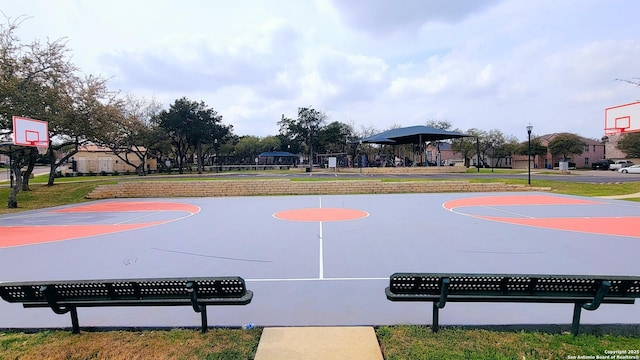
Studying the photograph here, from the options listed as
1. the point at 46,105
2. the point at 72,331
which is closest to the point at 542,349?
the point at 72,331

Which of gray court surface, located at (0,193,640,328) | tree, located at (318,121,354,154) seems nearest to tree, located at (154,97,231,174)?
tree, located at (318,121,354,154)

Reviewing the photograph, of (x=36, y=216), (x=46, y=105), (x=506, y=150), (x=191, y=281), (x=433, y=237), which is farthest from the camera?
(x=506, y=150)

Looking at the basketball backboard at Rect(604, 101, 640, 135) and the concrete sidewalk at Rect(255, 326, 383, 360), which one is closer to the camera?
the concrete sidewalk at Rect(255, 326, 383, 360)

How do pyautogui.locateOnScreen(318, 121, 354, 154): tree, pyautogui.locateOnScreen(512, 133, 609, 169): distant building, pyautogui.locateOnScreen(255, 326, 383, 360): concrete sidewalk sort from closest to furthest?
pyautogui.locateOnScreen(255, 326, 383, 360): concrete sidewalk < pyautogui.locateOnScreen(318, 121, 354, 154): tree < pyautogui.locateOnScreen(512, 133, 609, 169): distant building

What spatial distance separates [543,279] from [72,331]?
5145 millimetres

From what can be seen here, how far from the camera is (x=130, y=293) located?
369 centimetres

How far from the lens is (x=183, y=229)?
10.3 meters

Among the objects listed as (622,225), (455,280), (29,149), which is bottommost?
(622,225)

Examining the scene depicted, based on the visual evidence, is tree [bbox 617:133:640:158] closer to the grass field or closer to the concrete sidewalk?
the grass field

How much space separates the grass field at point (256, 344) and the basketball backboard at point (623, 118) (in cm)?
1924

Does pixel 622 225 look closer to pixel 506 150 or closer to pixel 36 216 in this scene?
pixel 36 216

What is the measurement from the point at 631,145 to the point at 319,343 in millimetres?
70356

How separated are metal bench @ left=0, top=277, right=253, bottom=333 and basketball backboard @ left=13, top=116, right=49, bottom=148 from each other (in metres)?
14.1

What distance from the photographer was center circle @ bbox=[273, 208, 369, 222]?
11.8m
